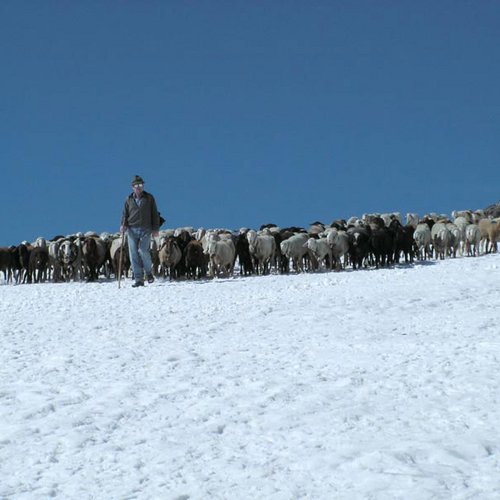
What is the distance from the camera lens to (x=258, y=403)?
7145 millimetres

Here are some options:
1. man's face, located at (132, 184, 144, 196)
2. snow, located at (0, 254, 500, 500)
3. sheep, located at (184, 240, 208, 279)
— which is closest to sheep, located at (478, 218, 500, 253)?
sheep, located at (184, 240, 208, 279)

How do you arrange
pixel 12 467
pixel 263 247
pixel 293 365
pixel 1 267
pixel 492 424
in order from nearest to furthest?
pixel 12 467
pixel 492 424
pixel 293 365
pixel 263 247
pixel 1 267

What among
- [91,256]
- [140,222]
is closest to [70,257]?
[91,256]

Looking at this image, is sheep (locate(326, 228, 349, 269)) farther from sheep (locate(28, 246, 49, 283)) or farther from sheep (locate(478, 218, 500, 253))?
sheep (locate(28, 246, 49, 283))

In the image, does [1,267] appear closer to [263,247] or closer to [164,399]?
[263,247]

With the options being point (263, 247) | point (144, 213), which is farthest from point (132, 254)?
point (263, 247)

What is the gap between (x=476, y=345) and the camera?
30.8ft

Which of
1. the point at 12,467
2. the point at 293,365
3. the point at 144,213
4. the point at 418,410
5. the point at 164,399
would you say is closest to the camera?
the point at 12,467

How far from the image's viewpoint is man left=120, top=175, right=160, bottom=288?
19.9m

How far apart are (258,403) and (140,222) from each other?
13242mm

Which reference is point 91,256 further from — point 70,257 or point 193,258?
point 193,258

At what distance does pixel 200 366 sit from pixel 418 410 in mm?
2862

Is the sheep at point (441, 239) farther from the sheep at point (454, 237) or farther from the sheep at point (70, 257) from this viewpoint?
the sheep at point (70, 257)

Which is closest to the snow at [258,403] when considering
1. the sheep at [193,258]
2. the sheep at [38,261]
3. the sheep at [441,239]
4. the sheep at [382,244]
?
the sheep at [193,258]
